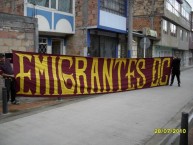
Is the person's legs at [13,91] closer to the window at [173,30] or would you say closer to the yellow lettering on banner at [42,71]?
the yellow lettering on banner at [42,71]

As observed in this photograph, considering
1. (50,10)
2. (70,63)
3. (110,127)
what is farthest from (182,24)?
(110,127)

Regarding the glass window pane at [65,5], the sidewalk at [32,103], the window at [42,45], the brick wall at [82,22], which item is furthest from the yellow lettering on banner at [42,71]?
the glass window pane at [65,5]

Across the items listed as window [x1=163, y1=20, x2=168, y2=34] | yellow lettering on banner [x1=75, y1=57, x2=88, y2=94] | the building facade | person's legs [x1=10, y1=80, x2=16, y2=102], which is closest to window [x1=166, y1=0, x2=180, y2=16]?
the building facade

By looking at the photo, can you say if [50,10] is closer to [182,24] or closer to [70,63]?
[70,63]

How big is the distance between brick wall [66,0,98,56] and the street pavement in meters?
6.46

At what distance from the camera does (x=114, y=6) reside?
17.7m

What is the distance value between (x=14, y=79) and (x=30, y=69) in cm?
65

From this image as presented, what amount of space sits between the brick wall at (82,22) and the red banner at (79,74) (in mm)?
3961

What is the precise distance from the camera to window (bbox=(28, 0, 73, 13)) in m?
14.8

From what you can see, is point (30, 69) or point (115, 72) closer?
point (30, 69)

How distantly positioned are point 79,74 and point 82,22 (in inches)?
240

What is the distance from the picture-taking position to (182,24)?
126 feet

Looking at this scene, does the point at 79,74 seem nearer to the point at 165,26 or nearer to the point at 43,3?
the point at 43,3
